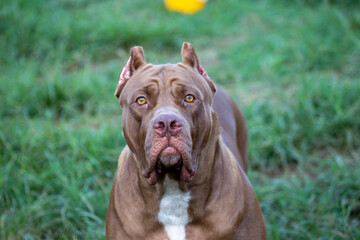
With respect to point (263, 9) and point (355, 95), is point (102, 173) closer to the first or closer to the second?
point (355, 95)

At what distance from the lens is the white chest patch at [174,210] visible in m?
2.74

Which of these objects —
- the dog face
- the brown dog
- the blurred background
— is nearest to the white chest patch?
the brown dog

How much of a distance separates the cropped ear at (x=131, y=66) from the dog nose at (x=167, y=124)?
0.58 meters

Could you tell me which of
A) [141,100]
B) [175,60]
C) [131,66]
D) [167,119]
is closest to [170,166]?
[167,119]

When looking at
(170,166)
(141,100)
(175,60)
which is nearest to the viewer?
(170,166)

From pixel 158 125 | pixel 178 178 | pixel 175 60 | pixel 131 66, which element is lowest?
pixel 175 60

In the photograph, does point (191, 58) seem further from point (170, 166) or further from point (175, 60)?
point (175, 60)

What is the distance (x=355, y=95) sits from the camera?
5219 millimetres

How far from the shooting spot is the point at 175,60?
6.73m

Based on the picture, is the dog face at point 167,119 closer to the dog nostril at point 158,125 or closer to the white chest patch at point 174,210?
the dog nostril at point 158,125

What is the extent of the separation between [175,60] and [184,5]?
1.82 meters

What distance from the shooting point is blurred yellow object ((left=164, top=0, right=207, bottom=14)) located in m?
8.19

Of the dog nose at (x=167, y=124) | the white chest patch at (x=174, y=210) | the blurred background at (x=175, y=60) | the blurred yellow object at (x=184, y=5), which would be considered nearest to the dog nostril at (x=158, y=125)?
the dog nose at (x=167, y=124)

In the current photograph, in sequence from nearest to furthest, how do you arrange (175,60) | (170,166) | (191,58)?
1. (170,166)
2. (191,58)
3. (175,60)
